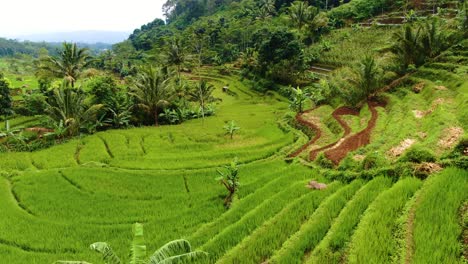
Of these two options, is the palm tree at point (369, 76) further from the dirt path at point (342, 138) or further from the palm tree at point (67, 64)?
the palm tree at point (67, 64)

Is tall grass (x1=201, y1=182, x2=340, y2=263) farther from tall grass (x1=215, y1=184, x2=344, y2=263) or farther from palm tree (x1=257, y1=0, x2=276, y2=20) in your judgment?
palm tree (x1=257, y1=0, x2=276, y2=20)

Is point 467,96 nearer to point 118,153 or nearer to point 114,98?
point 118,153

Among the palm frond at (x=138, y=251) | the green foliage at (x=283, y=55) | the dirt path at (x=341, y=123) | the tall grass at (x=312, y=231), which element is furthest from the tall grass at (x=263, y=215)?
the green foliage at (x=283, y=55)

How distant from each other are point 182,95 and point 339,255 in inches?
946

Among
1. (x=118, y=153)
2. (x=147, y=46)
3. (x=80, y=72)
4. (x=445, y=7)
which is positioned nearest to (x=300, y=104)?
(x=118, y=153)

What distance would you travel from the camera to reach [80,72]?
25.6 m

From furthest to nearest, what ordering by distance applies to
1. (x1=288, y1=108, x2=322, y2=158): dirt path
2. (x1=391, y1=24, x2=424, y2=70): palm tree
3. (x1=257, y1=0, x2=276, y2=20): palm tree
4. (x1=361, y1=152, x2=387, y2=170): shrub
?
(x1=257, y1=0, x2=276, y2=20): palm tree
(x1=391, y1=24, x2=424, y2=70): palm tree
(x1=288, y1=108, x2=322, y2=158): dirt path
(x1=361, y1=152, x2=387, y2=170): shrub

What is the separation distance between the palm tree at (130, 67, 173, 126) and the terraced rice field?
3.13 metres

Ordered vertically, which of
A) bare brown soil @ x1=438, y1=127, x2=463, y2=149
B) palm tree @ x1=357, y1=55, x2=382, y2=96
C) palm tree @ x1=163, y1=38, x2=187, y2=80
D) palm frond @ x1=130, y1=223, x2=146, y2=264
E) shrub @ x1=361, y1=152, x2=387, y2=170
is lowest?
palm frond @ x1=130, y1=223, x2=146, y2=264

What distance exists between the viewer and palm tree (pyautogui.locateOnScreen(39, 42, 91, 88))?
24.4 metres

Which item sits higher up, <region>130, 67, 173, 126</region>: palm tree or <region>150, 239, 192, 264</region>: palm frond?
<region>130, 67, 173, 126</region>: palm tree

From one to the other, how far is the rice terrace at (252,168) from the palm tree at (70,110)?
0.25ft

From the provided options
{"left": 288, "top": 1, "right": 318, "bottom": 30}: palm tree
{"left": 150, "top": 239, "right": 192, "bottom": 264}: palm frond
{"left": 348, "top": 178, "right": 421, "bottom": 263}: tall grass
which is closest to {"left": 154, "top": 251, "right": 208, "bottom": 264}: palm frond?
{"left": 150, "top": 239, "right": 192, "bottom": 264}: palm frond

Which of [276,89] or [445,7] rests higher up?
[445,7]
